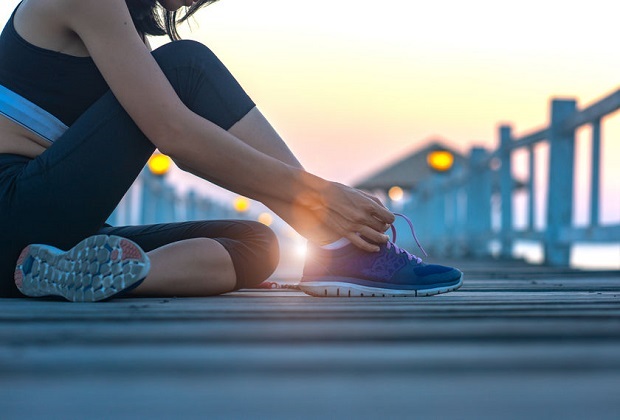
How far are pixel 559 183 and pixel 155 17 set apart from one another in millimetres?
3922

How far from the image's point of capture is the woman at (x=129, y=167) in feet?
6.42

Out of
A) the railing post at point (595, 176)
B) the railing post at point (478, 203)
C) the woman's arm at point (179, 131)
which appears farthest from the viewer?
the railing post at point (478, 203)

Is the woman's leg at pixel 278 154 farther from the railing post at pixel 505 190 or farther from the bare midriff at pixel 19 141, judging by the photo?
the railing post at pixel 505 190

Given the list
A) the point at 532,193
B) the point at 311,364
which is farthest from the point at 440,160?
the point at 311,364

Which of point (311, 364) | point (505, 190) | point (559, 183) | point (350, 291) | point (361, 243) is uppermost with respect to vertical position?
point (505, 190)

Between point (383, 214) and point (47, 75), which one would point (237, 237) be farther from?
point (47, 75)

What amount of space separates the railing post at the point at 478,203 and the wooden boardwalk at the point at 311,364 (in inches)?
286

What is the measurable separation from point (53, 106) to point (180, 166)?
0.33 metres

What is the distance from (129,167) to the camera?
205 cm

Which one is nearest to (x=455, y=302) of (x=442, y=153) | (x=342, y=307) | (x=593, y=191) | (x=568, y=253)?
(x=342, y=307)

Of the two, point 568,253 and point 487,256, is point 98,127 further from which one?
point 487,256

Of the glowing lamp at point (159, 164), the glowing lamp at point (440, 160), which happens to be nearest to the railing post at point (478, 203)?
the glowing lamp at point (440, 160)

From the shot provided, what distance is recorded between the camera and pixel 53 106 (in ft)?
7.04

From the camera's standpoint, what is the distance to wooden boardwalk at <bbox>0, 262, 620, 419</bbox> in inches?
32.6
